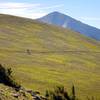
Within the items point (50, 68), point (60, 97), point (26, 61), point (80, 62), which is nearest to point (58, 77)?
point (50, 68)

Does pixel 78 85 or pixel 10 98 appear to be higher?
pixel 10 98

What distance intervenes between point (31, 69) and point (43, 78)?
19.8 m

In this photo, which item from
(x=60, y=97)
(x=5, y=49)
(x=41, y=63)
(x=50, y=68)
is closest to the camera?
(x=60, y=97)

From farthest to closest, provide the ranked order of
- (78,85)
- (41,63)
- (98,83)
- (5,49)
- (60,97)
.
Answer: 1. (5,49)
2. (41,63)
3. (98,83)
4. (78,85)
5. (60,97)

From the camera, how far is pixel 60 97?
4828cm

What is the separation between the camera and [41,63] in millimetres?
176250

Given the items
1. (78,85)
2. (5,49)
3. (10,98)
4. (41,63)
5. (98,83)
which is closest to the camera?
(10,98)

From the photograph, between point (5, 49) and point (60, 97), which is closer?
point (60, 97)

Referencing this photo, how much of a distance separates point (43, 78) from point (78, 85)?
1455 cm

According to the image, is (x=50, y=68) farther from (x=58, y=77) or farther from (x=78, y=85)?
(x=78, y=85)

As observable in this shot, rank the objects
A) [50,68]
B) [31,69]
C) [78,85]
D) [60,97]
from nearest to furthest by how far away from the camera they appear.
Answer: [60,97]
[78,85]
[31,69]
[50,68]

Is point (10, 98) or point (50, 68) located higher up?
point (10, 98)

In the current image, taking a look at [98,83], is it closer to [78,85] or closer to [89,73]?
[78,85]

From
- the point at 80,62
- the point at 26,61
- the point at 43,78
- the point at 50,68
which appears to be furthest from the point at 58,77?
the point at 80,62
